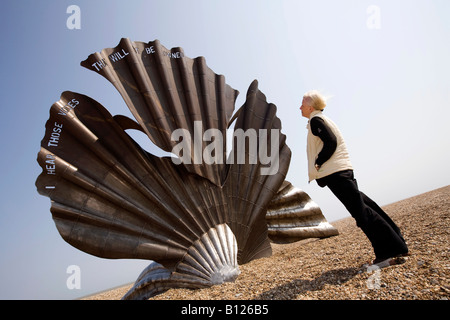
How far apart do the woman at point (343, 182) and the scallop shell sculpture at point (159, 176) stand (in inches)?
67.3

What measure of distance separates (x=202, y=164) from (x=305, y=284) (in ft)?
7.41

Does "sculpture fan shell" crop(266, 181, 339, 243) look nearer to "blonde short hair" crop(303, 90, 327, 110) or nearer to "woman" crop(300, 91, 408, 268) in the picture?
"woman" crop(300, 91, 408, 268)

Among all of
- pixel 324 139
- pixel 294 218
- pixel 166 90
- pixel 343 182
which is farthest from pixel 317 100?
pixel 294 218

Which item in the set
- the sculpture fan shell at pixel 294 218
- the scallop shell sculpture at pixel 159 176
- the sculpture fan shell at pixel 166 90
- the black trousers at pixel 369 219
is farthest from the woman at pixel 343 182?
the sculpture fan shell at pixel 294 218

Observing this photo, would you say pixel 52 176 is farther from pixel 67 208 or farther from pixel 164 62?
pixel 164 62

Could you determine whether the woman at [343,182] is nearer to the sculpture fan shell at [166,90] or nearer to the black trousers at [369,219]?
the black trousers at [369,219]

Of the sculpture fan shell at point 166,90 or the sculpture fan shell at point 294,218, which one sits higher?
the sculpture fan shell at point 166,90

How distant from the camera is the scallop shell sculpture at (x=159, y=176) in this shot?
328cm

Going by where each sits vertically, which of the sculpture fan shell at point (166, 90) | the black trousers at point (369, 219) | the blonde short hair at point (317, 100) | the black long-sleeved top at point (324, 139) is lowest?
the black trousers at point (369, 219)

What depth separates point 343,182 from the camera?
92.8 inches

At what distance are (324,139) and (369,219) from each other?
0.85m

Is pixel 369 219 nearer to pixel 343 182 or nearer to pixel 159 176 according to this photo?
pixel 343 182

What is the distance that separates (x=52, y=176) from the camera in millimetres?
3281
